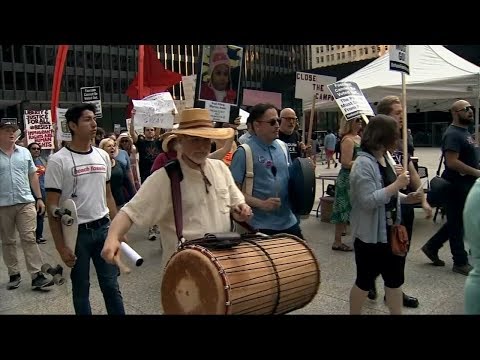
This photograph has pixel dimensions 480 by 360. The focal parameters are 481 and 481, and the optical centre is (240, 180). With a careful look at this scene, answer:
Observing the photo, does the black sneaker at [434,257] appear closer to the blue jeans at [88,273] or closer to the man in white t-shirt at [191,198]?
the man in white t-shirt at [191,198]

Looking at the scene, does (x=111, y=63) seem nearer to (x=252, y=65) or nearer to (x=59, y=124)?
(x=252, y=65)

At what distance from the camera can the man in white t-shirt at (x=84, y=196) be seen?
347 cm

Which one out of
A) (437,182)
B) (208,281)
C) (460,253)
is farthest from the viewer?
(460,253)

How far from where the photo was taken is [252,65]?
69.2 m

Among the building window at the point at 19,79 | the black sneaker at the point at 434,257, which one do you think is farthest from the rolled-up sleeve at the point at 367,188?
the building window at the point at 19,79

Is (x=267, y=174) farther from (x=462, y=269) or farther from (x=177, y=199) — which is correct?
(x=462, y=269)

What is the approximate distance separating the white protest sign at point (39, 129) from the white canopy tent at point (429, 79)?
5.35 meters

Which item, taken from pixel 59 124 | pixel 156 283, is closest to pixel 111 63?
pixel 59 124

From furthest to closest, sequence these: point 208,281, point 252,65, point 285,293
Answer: point 252,65 → point 285,293 → point 208,281

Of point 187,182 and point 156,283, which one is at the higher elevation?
point 187,182

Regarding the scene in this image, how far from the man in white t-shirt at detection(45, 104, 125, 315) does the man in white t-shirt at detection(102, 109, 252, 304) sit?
0.99 metres

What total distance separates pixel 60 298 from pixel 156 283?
965 millimetres

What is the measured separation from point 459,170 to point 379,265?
2.12 m

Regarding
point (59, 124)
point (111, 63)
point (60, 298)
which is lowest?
point (60, 298)
